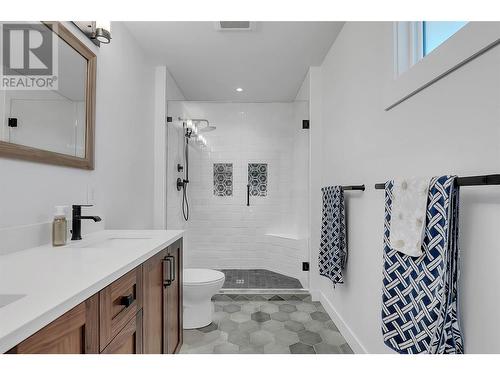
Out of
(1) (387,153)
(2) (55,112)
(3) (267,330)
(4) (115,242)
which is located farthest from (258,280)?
(2) (55,112)

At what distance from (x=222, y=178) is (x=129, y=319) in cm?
279

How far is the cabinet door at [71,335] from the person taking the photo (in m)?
0.56

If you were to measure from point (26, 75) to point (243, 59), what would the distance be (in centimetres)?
189

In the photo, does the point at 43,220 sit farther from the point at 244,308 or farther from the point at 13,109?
the point at 244,308

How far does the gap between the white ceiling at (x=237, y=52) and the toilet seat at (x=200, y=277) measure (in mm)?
1935

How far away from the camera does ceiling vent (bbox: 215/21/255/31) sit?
6.91ft

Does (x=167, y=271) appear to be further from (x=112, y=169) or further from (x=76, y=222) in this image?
(x=112, y=169)

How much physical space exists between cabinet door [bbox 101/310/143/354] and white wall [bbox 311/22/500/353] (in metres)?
1.14

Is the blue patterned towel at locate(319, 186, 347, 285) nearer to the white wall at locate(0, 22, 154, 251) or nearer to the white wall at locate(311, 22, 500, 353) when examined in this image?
the white wall at locate(311, 22, 500, 353)

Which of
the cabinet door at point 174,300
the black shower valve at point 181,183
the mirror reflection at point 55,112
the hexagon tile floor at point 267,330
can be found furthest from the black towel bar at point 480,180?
the black shower valve at point 181,183

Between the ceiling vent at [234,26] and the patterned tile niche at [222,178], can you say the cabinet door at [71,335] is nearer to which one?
the ceiling vent at [234,26]

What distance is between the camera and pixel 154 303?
4.40ft
